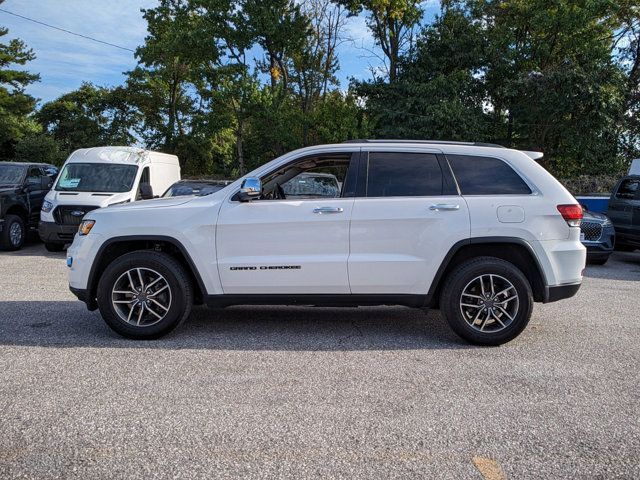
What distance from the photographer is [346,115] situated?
22250 millimetres

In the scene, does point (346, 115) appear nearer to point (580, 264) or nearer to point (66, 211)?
point (66, 211)

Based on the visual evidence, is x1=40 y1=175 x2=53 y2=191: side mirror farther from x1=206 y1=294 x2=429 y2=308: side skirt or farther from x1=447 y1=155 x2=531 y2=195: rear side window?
x1=447 y1=155 x2=531 y2=195: rear side window

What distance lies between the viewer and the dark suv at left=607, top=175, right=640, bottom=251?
441 inches

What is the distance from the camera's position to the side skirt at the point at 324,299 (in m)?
4.97

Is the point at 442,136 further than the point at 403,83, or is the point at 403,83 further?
the point at 403,83

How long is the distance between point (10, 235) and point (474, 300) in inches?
409

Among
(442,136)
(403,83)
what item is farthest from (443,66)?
(442,136)

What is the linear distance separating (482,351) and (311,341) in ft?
5.07

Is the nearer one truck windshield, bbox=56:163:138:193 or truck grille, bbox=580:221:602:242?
truck grille, bbox=580:221:602:242

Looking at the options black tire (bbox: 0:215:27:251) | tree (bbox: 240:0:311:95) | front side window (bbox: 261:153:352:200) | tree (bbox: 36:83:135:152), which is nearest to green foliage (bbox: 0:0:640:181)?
tree (bbox: 240:0:311:95)

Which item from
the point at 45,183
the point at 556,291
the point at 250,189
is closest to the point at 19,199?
the point at 45,183

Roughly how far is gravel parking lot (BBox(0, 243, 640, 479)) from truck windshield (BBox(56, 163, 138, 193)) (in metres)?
6.03

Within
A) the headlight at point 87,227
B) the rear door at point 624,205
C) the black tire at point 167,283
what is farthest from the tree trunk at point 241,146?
the black tire at point 167,283

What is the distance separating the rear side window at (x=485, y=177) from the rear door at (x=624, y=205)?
7675 mm
